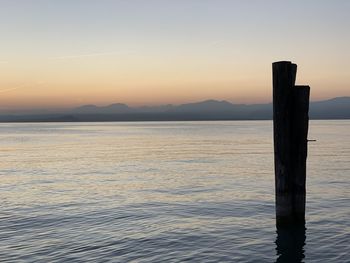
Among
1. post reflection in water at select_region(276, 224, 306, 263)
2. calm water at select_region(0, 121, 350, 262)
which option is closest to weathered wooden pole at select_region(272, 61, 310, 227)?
post reflection in water at select_region(276, 224, 306, 263)

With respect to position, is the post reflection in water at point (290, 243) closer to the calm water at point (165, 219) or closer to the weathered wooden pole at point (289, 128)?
the calm water at point (165, 219)

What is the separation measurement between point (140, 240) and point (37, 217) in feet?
17.2

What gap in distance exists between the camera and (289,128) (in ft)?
39.6

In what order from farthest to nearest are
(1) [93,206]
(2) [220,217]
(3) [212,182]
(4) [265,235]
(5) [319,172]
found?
(5) [319,172], (3) [212,182], (1) [93,206], (2) [220,217], (4) [265,235]

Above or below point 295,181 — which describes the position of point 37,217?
below

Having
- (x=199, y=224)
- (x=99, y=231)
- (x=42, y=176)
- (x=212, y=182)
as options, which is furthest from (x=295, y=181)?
(x=42, y=176)

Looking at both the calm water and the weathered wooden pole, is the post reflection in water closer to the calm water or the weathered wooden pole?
the calm water

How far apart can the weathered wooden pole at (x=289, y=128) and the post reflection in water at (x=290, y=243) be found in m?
1.12

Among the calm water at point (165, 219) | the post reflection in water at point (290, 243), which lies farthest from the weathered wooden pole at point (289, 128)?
the calm water at point (165, 219)

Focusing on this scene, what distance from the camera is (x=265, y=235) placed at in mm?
12914

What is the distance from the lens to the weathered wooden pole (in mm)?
12047

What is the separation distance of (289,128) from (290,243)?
320cm

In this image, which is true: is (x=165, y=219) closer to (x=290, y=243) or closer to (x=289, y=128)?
(x=290, y=243)

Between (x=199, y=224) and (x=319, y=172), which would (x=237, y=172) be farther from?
(x=199, y=224)
